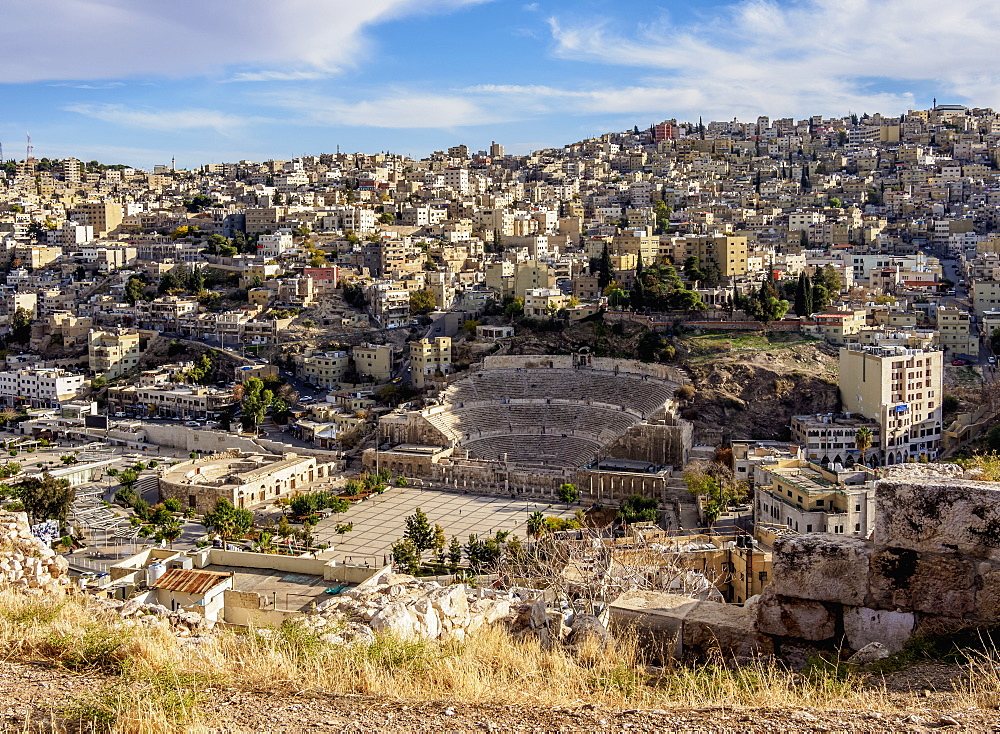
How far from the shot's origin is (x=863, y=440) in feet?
93.7

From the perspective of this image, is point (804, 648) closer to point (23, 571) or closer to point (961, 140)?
point (23, 571)

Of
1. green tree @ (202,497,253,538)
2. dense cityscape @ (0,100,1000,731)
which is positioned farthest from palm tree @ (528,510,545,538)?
green tree @ (202,497,253,538)

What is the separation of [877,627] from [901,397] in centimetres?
2569

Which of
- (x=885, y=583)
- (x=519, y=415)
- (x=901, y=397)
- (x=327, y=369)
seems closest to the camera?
(x=885, y=583)

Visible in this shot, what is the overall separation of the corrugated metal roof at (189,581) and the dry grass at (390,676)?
4.51 m

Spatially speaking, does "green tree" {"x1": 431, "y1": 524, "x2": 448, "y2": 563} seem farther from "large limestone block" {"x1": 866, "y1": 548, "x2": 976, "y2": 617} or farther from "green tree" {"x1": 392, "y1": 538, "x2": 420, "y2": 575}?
"large limestone block" {"x1": 866, "y1": 548, "x2": 976, "y2": 617}

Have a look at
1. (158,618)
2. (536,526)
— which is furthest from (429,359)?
(158,618)

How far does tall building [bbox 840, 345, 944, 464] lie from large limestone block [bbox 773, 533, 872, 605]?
24.7 m

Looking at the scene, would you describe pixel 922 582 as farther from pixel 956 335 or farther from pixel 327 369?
pixel 327 369

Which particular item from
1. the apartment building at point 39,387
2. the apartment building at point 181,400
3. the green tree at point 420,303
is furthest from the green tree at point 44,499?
the green tree at point 420,303

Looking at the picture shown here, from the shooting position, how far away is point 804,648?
589 centimetres

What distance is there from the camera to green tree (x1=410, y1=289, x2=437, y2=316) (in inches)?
1779

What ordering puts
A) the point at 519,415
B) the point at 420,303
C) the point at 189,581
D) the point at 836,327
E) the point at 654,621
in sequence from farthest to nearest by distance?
1. the point at 420,303
2. the point at 836,327
3. the point at 519,415
4. the point at 189,581
5. the point at 654,621

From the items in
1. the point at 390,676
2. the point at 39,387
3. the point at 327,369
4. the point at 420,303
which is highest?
the point at 420,303
